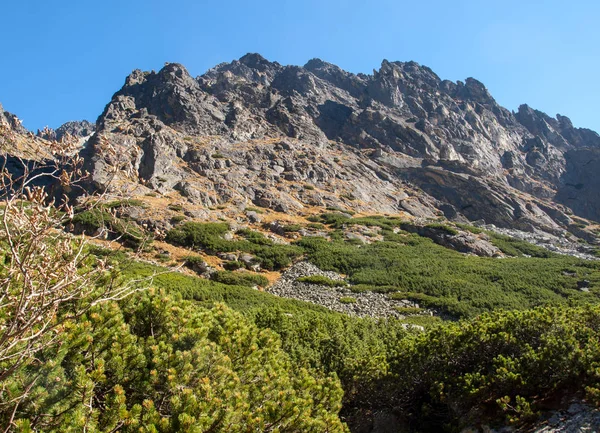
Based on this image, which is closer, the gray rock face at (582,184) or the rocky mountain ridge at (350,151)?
the rocky mountain ridge at (350,151)

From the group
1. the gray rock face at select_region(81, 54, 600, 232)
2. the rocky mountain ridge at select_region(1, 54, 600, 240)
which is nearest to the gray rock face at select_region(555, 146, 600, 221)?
the rocky mountain ridge at select_region(1, 54, 600, 240)

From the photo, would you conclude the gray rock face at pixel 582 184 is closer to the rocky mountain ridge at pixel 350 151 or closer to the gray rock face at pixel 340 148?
the rocky mountain ridge at pixel 350 151

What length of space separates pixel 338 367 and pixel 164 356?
5.57 metres

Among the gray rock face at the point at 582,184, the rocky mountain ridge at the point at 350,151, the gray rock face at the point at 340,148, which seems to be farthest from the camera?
the gray rock face at the point at 582,184

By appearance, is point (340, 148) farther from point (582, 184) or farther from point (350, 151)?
point (582, 184)

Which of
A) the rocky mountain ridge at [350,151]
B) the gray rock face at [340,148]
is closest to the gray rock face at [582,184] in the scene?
the rocky mountain ridge at [350,151]

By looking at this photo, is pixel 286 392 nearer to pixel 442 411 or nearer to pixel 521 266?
pixel 442 411

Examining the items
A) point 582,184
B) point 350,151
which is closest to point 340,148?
point 350,151

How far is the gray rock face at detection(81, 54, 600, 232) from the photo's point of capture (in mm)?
49219

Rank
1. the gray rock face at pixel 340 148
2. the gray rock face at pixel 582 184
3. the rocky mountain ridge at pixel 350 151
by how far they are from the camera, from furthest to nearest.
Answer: the gray rock face at pixel 582 184 < the gray rock face at pixel 340 148 < the rocky mountain ridge at pixel 350 151

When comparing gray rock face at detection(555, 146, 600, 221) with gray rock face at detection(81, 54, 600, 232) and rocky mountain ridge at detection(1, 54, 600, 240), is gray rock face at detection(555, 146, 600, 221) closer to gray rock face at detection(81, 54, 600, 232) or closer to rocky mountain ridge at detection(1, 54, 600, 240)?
rocky mountain ridge at detection(1, 54, 600, 240)

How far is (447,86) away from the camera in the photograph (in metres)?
121

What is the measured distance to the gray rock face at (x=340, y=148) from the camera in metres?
49.2

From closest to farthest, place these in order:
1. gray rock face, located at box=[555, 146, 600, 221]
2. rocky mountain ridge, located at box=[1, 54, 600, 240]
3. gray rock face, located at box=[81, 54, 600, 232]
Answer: rocky mountain ridge, located at box=[1, 54, 600, 240], gray rock face, located at box=[81, 54, 600, 232], gray rock face, located at box=[555, 146, 600, 221]
